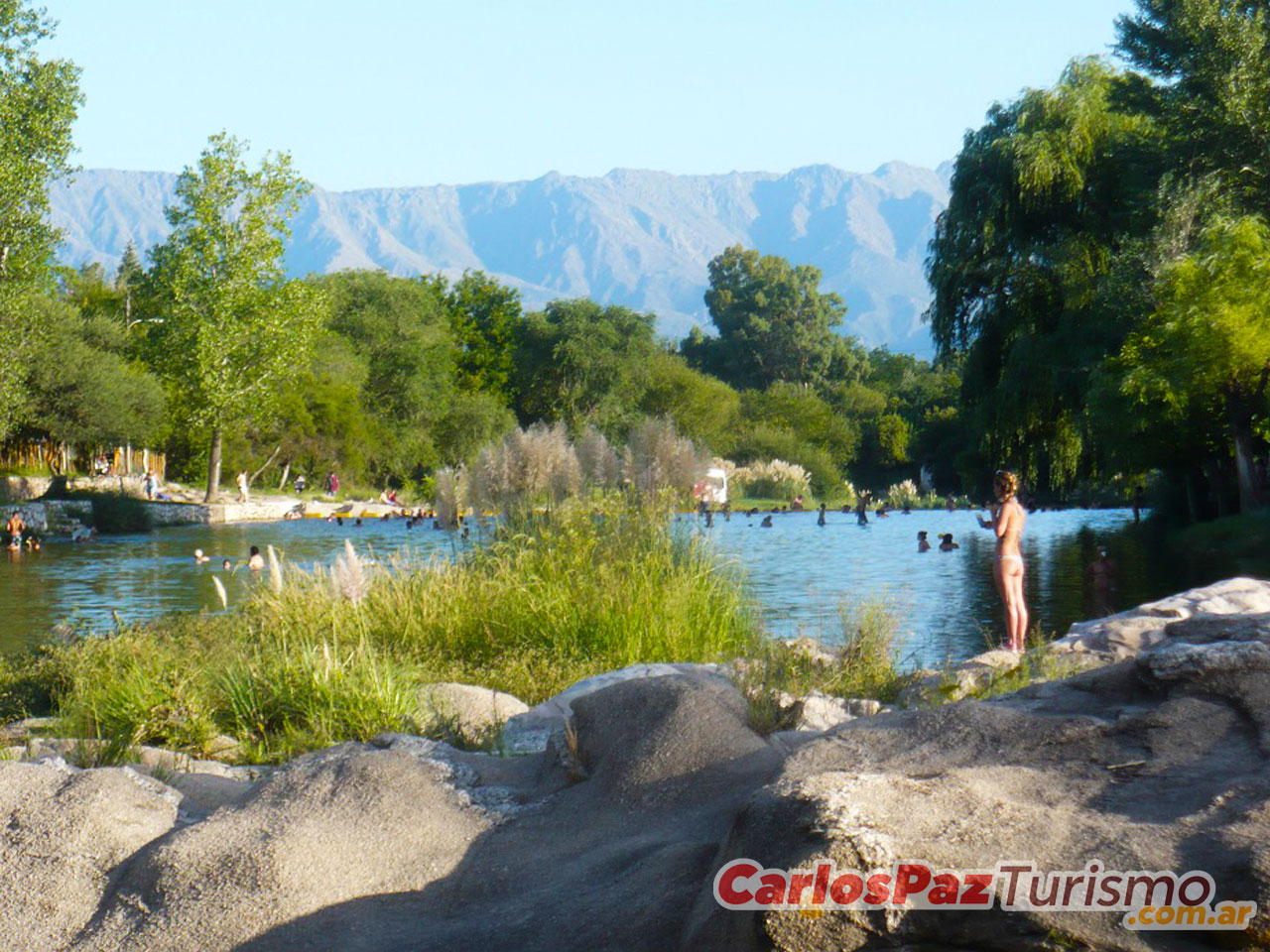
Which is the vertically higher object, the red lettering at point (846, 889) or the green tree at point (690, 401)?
the green tree at point (690, 401)

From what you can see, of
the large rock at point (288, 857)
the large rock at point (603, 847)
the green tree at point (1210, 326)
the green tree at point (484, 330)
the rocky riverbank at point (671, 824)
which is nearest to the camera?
the rocky riverbank at point (671, 824)

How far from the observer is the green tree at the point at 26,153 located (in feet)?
111

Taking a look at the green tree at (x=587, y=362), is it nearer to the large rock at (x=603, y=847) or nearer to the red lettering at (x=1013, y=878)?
the large rock at (x=603, y=847)

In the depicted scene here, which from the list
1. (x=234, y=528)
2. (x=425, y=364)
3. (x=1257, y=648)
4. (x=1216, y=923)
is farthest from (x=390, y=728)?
(x=425, y=364)

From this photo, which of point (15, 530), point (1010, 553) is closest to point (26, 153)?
point (15, 530)

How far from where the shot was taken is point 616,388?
7419 centimetres

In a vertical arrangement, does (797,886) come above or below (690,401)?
below

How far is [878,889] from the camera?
2955 millimetres

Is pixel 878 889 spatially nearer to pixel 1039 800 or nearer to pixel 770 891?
pixel 770 891

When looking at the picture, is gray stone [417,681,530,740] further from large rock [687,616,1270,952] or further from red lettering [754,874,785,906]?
red lettering [754,874,785,906]

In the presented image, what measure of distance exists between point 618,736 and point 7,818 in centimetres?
212

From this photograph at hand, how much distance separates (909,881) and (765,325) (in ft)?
340

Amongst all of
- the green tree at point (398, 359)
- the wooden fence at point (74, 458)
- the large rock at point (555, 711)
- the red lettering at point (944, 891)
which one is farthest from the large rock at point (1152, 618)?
the green tree at point (398, 359)

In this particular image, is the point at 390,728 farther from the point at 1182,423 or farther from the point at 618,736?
the point at 1182,423
